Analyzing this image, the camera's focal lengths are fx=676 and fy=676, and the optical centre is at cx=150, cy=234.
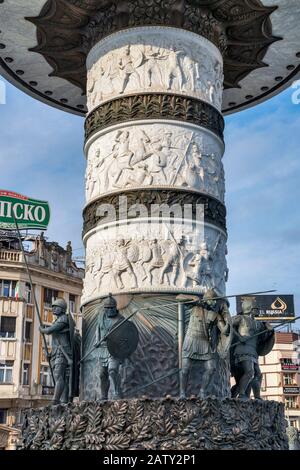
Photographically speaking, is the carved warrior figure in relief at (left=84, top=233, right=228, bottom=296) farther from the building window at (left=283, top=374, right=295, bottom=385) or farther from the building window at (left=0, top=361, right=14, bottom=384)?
the building window at (left=283, top=374, right=295, bottom=385)

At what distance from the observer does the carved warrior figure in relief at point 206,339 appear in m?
9.81

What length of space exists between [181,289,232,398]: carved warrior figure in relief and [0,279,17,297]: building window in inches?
1080

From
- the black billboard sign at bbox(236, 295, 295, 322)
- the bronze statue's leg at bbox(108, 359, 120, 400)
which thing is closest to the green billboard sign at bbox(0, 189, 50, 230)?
the black billboard sign at bbox(236, 295, 295, 322)

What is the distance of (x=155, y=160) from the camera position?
1080 cm

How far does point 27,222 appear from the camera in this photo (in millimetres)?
38656

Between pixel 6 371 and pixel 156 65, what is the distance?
88.9 ft

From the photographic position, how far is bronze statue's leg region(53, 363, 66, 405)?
33.3 feet

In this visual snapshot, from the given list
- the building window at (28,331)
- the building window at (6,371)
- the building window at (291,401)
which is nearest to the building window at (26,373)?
the building window at (6,371)

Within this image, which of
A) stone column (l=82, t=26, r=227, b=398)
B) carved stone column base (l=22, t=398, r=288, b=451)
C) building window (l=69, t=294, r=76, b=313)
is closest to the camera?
carved stone column base (l=22, t=398, r=288, b=451)

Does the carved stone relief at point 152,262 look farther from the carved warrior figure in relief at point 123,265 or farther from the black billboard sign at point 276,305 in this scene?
the black billboard sign at point 276,305

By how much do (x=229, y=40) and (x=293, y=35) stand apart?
4.63ft

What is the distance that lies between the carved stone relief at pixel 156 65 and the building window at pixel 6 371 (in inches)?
1021

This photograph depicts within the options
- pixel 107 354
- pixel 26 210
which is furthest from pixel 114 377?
pixel 26 210
